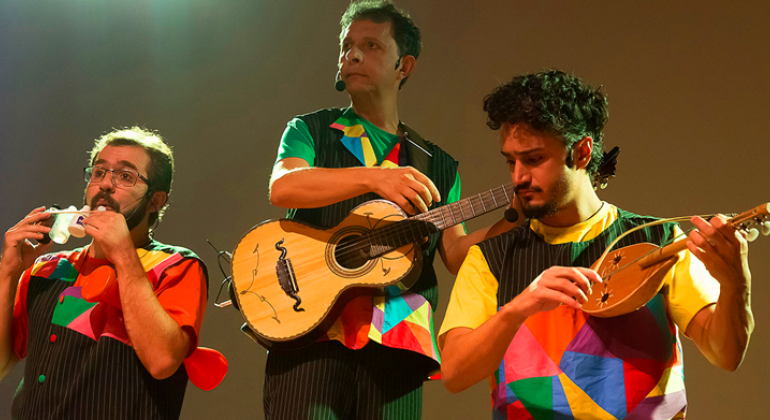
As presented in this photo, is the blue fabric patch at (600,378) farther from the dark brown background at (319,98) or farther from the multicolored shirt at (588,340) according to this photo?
the dark brown background at (319,98)

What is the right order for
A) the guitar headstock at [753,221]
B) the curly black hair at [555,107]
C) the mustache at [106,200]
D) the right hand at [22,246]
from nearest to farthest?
the guitar headstock at [753,221]
the curly black hair at [555,107]
the right hand at [22,246]
the mustache at [106,200]

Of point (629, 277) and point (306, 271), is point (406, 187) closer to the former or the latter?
point (306, 271)

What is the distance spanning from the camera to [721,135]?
293 cm

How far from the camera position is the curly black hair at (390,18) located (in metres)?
2.55

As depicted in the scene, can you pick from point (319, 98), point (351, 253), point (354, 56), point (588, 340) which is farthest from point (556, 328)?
point (319, 98)

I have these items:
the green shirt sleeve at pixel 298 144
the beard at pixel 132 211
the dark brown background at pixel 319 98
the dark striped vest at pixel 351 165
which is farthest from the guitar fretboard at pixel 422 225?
the dark brown background at pixel 319 98

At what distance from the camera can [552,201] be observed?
6.11 ft

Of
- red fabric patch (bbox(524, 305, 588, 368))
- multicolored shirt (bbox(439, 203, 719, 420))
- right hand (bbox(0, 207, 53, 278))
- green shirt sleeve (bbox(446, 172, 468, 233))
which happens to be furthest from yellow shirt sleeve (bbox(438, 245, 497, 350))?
right hand (bbox(0, 207, 53, 278))

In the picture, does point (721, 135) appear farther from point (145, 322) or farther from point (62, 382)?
point (62, 382)

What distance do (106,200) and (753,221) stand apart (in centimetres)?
213

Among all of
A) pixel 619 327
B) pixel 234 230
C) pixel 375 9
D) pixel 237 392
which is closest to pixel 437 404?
pixel 237 392

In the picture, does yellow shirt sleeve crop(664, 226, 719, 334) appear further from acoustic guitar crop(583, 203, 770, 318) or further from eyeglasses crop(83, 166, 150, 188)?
eyeglasses crop(83, 166, 150, 188)

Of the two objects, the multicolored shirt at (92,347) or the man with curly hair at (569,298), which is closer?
the man with curly hair at (569,298)

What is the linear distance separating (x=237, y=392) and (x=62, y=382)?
1.29m
